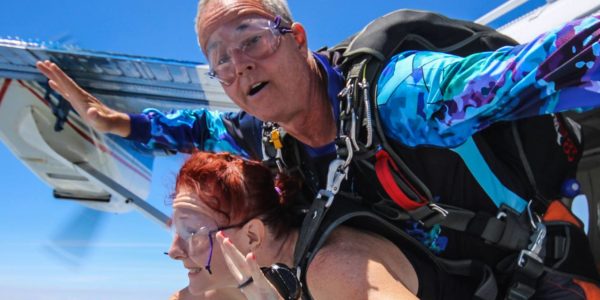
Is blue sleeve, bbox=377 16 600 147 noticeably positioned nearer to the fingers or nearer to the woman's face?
the fingers

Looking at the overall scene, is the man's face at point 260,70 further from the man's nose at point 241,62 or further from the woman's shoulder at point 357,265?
the woman's shoulder at point 357,265

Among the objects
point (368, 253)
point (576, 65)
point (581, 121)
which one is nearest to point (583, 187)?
point (581, 121)

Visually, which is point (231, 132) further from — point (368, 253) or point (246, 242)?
point (368, 253)

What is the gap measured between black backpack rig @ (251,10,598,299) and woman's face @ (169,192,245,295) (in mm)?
299

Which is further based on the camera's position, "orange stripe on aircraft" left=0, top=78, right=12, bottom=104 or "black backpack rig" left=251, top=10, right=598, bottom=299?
"orange stripe on aircraft" left=0, top=78, right=12, bottom=104

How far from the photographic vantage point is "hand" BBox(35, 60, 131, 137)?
230cm

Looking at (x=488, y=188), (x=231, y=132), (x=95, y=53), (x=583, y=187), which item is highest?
(x=95, y=53)

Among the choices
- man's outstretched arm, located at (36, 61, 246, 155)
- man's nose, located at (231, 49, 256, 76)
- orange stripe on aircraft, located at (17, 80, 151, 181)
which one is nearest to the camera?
man's nose, located at (231, 49, 256, 76)

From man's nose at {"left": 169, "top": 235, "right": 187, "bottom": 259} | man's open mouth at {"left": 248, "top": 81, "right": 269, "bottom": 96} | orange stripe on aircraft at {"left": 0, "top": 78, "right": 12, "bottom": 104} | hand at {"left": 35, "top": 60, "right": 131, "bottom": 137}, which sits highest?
orange stripe on aircraft at {"left": 0, "top": 78, "right": 12, "bottom": 104}

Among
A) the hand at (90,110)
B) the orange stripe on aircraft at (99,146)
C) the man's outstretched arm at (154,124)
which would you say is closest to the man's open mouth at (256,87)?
the man's outstretched arm at (154,124)

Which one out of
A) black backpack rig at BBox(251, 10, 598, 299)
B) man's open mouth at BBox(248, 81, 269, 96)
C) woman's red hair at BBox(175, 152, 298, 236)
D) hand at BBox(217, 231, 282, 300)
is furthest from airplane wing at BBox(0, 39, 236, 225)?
hand at BBox(217, 231, 282, 300)

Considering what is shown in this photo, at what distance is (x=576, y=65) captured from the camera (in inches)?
39.2

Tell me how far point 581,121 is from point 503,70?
134 centimetres

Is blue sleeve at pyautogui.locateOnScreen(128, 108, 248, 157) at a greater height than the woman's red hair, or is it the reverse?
blue sleeve at pyautogui.locateOnScreen(128, 108, 248, 157)
